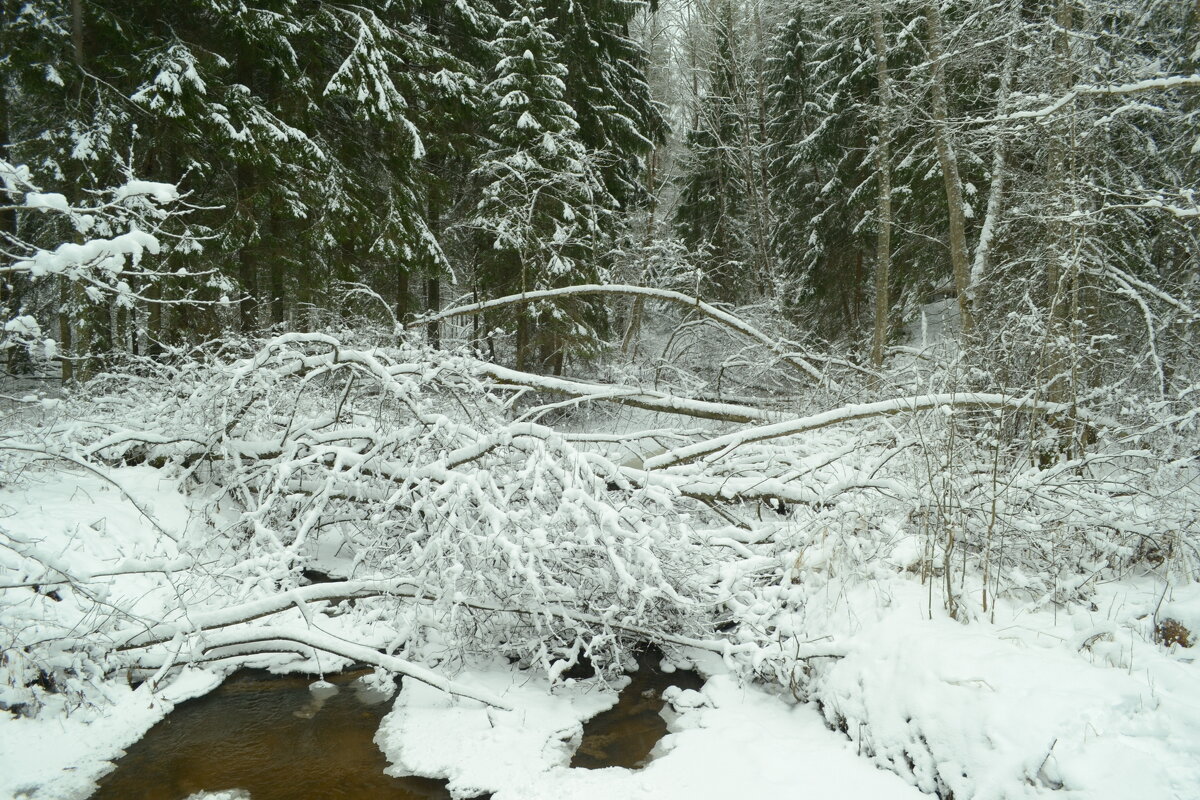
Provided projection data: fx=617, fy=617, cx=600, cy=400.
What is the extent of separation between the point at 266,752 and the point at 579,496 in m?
2.44

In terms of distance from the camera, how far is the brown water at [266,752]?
343cm

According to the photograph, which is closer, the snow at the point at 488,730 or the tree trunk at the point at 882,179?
the snow at the point at 488,730

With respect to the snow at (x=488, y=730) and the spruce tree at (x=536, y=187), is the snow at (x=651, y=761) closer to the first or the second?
the snow at (x=488, y=730)

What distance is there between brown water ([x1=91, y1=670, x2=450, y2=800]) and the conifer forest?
0.05 metres

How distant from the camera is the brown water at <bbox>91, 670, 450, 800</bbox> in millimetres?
3434

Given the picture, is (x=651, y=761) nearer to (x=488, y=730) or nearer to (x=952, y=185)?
(x=488, y=730)

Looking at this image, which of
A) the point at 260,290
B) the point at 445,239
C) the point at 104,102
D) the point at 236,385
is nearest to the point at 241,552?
the point at 236,385

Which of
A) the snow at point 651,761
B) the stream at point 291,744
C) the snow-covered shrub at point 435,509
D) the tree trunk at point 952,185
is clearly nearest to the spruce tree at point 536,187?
the tree trunk at point 952,185

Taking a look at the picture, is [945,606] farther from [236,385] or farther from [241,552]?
[236,385]

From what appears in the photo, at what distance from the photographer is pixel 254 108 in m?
9.68

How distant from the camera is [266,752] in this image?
147 inches

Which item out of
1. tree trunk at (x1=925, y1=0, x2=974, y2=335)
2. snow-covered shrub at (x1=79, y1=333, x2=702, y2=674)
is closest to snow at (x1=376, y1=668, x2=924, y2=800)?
snow-covered shrub at (x1=79, y1=333, x2=702, y2=674)

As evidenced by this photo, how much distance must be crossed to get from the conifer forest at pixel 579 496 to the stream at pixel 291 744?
0.19ft

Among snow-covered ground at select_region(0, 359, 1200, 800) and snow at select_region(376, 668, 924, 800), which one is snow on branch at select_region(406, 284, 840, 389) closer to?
snow-covered ground at select_region(0, 359, 1200, 800)
